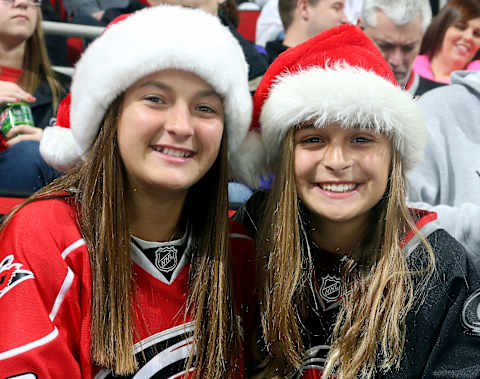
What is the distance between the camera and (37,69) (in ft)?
8.80

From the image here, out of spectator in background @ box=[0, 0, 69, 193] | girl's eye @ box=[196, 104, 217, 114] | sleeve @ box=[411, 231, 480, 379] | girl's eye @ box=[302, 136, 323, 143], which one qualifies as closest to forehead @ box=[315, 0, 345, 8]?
spectator in background @ box=[0, 0, 69, 193]

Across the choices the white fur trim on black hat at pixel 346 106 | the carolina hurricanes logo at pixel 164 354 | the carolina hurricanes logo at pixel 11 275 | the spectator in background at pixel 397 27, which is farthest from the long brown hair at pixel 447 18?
the carolina hurricanes logo at pixel 11 275

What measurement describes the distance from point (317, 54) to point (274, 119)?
246 mm

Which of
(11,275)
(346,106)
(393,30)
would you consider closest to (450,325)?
(346,106)

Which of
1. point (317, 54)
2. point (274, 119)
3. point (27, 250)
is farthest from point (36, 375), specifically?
point (317, 54)

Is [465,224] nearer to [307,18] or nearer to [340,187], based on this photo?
[340,187]

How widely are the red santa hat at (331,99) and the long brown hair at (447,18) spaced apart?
1748 mm

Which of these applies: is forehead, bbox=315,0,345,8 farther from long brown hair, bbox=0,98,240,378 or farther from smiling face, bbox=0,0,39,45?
long brown hair, bbox=0,98,240,378

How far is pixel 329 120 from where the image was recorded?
170cm

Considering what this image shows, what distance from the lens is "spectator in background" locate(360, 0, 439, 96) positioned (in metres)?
2.95

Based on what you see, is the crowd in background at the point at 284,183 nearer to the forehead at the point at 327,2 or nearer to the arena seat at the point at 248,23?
the forehead at the point at 327,2

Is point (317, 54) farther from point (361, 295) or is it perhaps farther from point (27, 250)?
point (27, 250)

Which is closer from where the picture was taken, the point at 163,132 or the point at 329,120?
the point at 163,132

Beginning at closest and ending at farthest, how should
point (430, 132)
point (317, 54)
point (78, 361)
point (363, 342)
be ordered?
1. point (78, 361)
2. point (363, 342)
3. point (317, 54)
4. point (430, 132)
